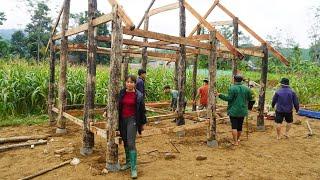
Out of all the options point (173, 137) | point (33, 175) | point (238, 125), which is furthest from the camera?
point (173, 137)

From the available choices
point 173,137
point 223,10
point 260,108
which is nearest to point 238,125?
point 173,137

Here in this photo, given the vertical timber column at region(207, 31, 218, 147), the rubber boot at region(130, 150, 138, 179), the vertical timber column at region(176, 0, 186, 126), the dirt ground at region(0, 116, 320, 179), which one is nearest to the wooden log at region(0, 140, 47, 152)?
the dirt ground at region(0, 116, 320, 179)

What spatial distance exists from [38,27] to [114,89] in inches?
1134

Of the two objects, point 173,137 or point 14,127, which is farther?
point 14,127

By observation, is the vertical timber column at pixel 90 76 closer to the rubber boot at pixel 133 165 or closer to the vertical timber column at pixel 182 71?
the rubber boot at pixel 133 165

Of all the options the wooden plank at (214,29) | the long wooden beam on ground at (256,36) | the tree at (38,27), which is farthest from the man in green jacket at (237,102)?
the tree at (38,27)

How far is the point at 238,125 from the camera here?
802cm

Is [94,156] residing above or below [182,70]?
below

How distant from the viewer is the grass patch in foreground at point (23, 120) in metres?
9.61

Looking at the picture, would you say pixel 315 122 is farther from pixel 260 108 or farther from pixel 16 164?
pixel 16 164

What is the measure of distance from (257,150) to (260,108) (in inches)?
108

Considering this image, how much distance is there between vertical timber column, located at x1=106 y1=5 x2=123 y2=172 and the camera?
5555mm

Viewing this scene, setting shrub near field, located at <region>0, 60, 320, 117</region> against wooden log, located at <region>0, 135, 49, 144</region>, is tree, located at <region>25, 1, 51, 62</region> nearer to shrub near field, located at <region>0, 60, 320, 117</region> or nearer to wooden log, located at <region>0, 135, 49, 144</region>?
shrub near field, located at <region>0, 60, 320, 117</region>

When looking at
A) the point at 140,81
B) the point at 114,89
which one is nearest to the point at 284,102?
the point at 140,81
